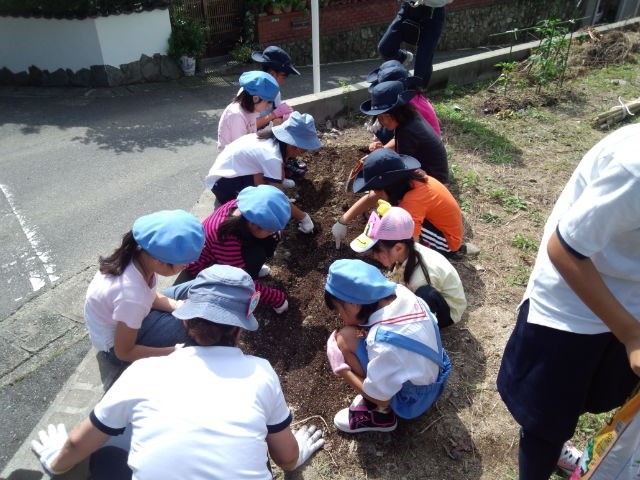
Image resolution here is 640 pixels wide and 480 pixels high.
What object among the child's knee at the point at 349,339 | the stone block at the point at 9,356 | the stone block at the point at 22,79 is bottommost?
the stone block at the point at 9,356

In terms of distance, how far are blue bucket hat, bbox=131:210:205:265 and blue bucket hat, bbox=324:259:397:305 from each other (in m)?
0.63

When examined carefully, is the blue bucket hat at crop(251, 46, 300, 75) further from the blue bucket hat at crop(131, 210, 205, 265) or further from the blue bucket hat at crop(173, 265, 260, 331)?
the blue bucket hat at crop(173, 265, 260, 331)

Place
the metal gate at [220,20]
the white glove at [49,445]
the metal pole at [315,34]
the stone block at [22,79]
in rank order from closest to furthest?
the white glove at [49,445] < the metal pole at [315,34] < the stone block at [22,79] < the metal gate at [220,20]

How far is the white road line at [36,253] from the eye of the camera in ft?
12.4

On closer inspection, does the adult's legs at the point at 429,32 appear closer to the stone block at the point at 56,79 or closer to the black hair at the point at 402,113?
the black hair at the point at 402,113

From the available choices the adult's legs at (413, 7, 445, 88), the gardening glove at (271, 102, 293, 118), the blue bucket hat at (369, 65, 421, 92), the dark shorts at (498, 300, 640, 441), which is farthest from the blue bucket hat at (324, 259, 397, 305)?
the adult's legs at (413, 7, 445, 88)

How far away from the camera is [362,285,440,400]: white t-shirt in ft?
7.04

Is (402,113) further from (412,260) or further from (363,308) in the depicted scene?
(363,308)

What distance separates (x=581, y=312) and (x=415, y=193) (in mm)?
1689

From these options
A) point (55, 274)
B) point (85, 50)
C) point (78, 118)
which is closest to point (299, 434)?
point (55, 274)

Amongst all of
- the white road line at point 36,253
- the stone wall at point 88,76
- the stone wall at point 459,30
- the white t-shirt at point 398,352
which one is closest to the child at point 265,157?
the white road line at point 36,253

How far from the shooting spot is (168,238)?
7.09 ft

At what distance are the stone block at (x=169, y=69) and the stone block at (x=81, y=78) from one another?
114cm

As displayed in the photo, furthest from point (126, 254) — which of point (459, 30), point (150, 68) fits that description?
point (459, 30)
